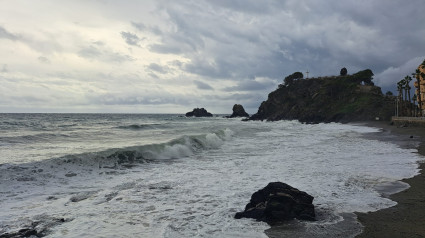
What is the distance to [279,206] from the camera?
23.8ft

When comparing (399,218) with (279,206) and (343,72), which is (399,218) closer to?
(279,206)

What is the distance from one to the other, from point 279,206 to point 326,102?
313ft

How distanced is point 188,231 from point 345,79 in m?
112

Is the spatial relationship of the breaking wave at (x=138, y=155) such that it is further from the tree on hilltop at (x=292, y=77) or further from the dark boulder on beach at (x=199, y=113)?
the dark boulder on beach at (x=199, y=113)

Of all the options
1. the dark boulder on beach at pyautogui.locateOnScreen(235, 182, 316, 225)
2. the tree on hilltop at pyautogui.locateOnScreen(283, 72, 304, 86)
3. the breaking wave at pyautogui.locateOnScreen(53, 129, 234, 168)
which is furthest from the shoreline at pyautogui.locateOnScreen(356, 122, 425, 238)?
the tree on hilltop at pyautogui.locateOnScreen(283, 72, 304, 86)

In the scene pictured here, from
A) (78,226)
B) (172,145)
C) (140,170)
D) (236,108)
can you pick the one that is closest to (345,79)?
(236,108)

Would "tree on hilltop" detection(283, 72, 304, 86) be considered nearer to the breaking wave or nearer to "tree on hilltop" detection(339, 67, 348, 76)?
"tree on hilltop" detection(339, 67, 348, 76)

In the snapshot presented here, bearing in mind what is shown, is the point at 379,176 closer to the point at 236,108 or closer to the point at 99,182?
the point at 99,182

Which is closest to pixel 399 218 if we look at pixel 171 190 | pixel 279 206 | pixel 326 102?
pixel 279 206

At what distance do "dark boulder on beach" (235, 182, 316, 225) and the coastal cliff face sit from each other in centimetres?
7599

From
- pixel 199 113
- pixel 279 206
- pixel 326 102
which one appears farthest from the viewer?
pixel 199 113

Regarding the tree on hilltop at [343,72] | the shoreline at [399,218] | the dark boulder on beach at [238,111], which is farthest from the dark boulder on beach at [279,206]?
the dark boulder on beach at [238,111]

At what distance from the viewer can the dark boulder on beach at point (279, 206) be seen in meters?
7.16

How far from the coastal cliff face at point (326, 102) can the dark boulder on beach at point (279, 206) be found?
7599 cm
